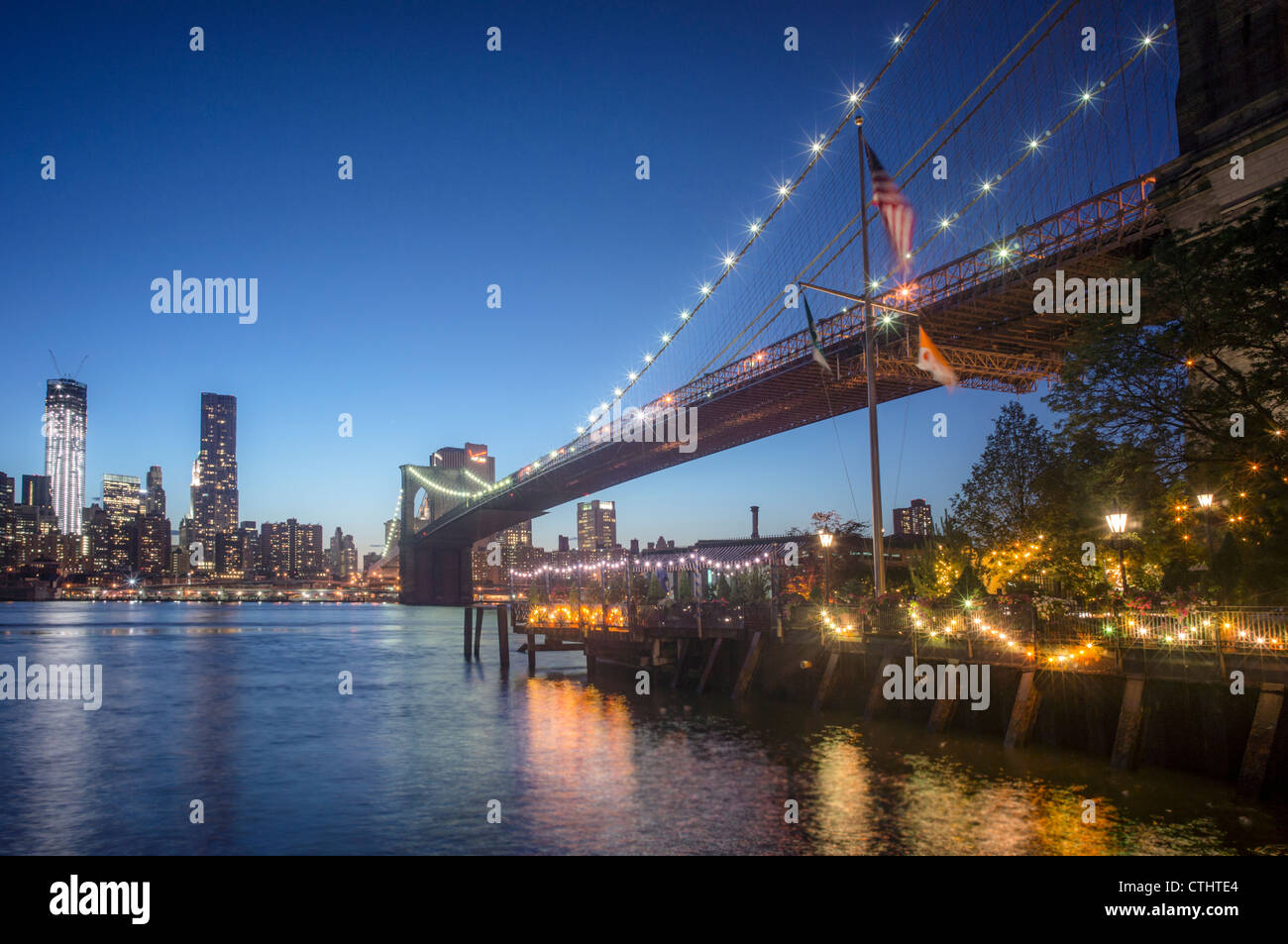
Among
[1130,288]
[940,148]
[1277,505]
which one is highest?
[940,148]

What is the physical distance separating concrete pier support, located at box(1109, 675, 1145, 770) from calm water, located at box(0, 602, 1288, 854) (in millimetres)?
360

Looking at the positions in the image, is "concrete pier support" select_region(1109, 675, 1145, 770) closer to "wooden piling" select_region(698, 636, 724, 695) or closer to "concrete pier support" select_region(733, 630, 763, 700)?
"concrete pier support" select_region(733, 630, 763, 700)

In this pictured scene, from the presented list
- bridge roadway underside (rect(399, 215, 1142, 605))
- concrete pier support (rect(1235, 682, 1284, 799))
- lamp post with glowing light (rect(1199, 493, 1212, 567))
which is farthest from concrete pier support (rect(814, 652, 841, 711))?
concrete pier support (rect(1235, 682, 1284, 799))

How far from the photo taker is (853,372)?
136ft

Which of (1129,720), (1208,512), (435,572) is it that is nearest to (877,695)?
(1129,720)

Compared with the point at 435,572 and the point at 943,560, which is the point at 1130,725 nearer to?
the point at 943,560

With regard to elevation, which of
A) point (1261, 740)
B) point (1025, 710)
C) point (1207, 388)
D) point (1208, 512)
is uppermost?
point (1207, 388)

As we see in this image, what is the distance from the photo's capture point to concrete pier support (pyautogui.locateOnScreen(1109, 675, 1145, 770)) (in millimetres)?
16141

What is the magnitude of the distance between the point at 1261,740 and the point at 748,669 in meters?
14.8
